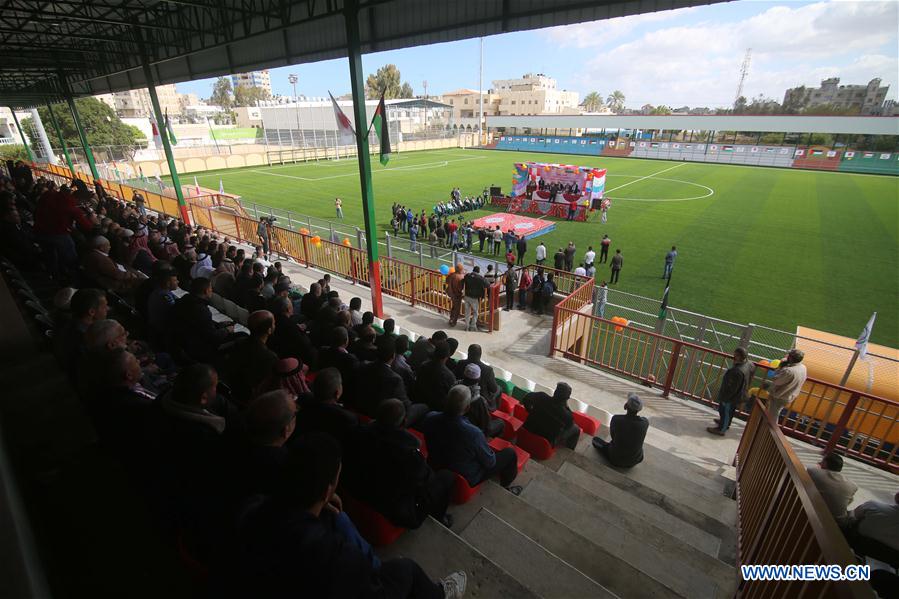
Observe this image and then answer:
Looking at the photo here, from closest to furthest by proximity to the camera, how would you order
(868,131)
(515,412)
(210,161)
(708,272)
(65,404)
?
(65,404), (515,412), (708,272), (210,161), (868,131)

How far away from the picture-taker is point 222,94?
13112 cm

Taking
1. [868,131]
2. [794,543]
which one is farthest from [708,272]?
[868,131]

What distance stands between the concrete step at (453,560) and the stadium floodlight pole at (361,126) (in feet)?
23.4

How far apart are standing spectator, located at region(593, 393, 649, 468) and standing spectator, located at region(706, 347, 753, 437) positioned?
2.11 metres

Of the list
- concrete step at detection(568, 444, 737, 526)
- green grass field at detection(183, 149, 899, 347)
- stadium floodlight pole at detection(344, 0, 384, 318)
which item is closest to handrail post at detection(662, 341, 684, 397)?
concrete step at detection(568, 444, 737, 526)

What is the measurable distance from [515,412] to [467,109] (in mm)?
117001

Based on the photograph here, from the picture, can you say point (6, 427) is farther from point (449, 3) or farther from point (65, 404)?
point (449, 3)

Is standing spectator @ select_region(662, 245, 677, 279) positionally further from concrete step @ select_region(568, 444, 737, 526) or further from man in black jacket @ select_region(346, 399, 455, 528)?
man in black jacket @ select_region(346, 399, 455, 528)

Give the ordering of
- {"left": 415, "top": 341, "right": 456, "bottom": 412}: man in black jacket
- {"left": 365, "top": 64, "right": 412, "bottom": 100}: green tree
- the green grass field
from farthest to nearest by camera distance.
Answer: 1. {"left": 365, "top": 64, "right": 412, "bottom": 100}: green tree
2. the green grass field
3. {"left": 415, "top": 341, "right": 456, "bottom": 412}: man in black jacket

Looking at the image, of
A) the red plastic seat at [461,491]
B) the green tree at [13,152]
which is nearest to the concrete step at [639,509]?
the red plastic seat at [461,491]

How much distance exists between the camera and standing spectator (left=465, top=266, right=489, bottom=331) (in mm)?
9164

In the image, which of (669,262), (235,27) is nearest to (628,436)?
(669,262)

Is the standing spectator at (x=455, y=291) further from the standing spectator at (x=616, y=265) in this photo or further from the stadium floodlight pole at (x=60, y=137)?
the stadium floodlight pole at (x=60, y=137)

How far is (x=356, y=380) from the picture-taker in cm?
409
